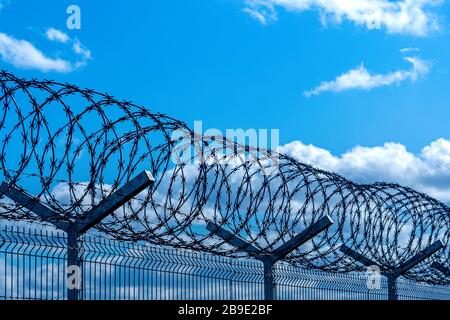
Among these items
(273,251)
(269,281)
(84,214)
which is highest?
(84,214)

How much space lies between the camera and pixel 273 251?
67.6ft

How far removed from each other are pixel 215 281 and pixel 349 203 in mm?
5788

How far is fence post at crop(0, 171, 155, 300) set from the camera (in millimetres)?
15312

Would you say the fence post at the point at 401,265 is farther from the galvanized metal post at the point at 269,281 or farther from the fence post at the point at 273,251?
the galvanized metal post at the point at 269,281

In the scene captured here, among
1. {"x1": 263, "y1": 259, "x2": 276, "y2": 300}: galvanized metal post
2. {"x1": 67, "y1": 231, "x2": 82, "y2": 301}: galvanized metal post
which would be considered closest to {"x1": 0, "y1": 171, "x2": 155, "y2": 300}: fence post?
{"x1": 67, "y1": 231, "x2": 82, "y2": 301}: galvanized metal post

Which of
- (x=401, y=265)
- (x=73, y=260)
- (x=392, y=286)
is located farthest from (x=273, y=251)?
(x=401, y=265)

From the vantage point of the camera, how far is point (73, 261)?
49.7 ft

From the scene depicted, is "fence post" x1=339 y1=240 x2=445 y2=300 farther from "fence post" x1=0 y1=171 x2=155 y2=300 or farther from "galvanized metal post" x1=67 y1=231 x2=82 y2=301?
"galvanized metal post" x1=67 y1=231 x2=82 y2=301

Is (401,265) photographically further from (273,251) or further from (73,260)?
(73,260)

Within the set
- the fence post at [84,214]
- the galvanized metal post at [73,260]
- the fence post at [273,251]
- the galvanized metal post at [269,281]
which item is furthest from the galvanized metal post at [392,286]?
the galvanized metal post at [73,260]

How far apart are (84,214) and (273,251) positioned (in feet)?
19.0

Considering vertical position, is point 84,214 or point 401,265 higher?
point 84,214
